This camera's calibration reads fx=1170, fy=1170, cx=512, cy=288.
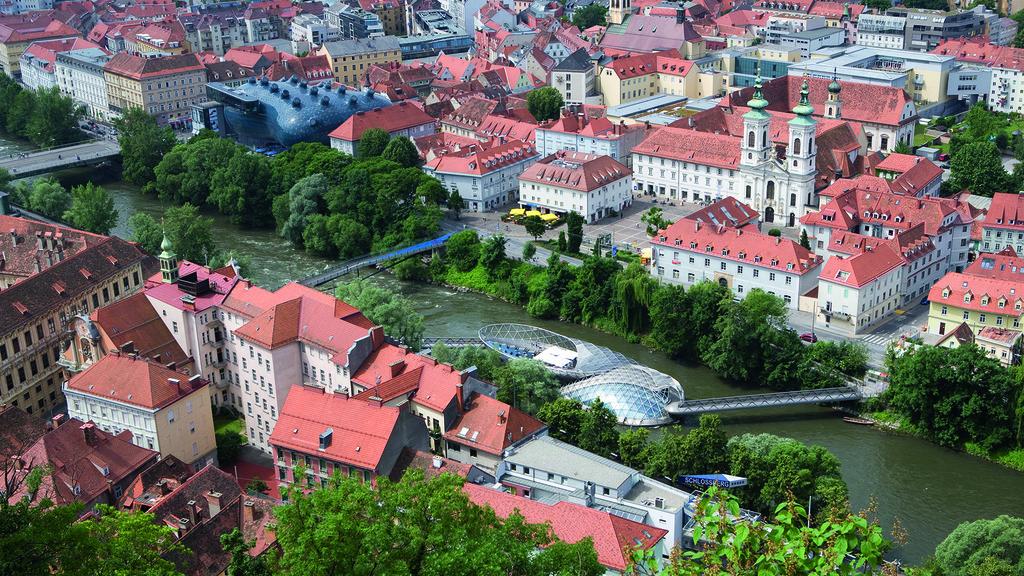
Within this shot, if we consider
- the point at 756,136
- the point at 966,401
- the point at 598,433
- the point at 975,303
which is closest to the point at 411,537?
the point at 598,433

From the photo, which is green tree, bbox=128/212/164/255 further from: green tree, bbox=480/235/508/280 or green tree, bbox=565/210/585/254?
green tree, bbox=565/210/585/254

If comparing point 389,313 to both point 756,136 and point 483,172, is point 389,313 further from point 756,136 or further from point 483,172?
point 756,136

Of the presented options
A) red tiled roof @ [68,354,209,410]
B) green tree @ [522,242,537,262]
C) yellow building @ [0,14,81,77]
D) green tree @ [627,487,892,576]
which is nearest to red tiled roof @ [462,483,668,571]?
red tiled roof @ [68,354,209,410]

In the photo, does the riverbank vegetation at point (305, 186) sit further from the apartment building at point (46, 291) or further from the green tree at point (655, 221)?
the apartment building at point (46, 291)

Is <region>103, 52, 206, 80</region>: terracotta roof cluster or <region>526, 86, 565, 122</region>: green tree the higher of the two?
<region>103, 52, 206, 80</region>: terracotta roof cluster

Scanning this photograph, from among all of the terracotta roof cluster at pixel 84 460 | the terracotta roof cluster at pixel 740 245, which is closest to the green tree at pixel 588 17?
the terracotta roof cluster at pixel 740 245

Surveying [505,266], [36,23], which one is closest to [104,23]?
[36,23]
